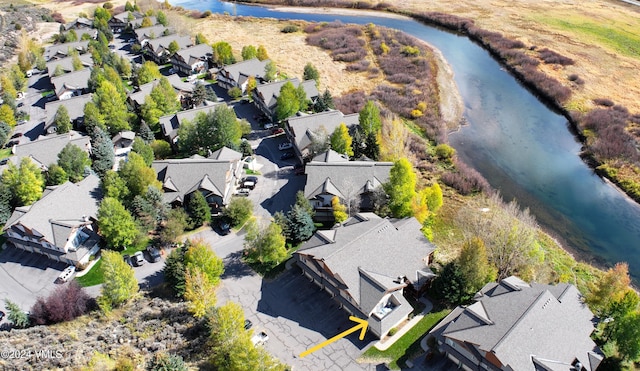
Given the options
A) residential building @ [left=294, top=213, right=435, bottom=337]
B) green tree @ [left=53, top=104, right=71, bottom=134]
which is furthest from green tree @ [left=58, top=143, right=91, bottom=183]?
residential building @ [left=294, top=213, right=435, bottom=337]

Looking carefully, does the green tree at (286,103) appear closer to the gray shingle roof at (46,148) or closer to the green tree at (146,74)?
the gray shingle roof at (46,148)

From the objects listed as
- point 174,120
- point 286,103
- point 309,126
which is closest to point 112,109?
point 174,120

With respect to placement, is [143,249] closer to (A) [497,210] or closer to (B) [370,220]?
(B) [370,220]

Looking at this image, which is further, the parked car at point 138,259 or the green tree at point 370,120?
the green tree at point 370,120

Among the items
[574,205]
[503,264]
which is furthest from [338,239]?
[574,205]

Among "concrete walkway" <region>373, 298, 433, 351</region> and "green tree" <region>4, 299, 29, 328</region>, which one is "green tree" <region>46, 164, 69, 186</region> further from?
"concrete walkway" <region>373, 298, 433, 351</region>

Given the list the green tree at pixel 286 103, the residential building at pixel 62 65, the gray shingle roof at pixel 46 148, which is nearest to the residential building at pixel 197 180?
the gray shingle roof at pixel 46 148
